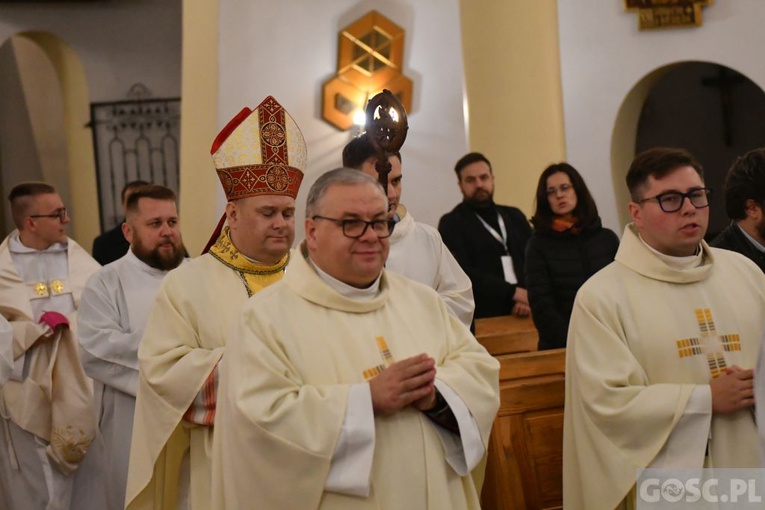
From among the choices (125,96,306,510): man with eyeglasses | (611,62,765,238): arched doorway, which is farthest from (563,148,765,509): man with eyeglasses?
(611,62,765,238): arched doorway

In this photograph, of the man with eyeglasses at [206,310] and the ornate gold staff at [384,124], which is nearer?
the man with eyeglasses at [206,310]

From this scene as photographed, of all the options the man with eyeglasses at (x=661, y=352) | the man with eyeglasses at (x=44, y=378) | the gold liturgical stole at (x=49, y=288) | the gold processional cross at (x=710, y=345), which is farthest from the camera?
the gold liturgical stole at (x=49, y=288)

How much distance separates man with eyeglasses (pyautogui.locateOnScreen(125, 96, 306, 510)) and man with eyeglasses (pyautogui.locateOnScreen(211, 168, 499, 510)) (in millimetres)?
593

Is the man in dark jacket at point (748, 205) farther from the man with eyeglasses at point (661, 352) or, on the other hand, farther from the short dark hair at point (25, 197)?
the short dark hair at point (25, 197)

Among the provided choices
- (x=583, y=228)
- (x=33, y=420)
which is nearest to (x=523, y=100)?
(x=583, y=228)

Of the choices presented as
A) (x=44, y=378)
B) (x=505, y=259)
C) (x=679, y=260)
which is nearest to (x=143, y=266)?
(x=44, y=378)

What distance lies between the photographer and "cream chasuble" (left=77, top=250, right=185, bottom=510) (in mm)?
5328

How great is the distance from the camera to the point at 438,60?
9.40m

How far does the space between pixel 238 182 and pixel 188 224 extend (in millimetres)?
5031

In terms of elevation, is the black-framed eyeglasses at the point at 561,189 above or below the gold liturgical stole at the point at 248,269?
above

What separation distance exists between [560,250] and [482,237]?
160 centimetres

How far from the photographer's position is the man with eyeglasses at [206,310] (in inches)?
163

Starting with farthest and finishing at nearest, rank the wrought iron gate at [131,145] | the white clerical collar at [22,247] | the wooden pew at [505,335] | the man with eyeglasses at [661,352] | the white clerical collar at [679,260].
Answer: the wrought iron gate at [131,145]
the white clerical collar at [22,247]
the wooden pew at [505,335]
the white clerical collar at [679,260]
the man with eyeglasses at [661,352]

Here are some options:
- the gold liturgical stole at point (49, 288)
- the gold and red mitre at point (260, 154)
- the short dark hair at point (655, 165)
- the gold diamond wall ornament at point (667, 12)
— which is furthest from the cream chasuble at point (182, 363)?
the gold diamond wall ornament at point (667, 12)
